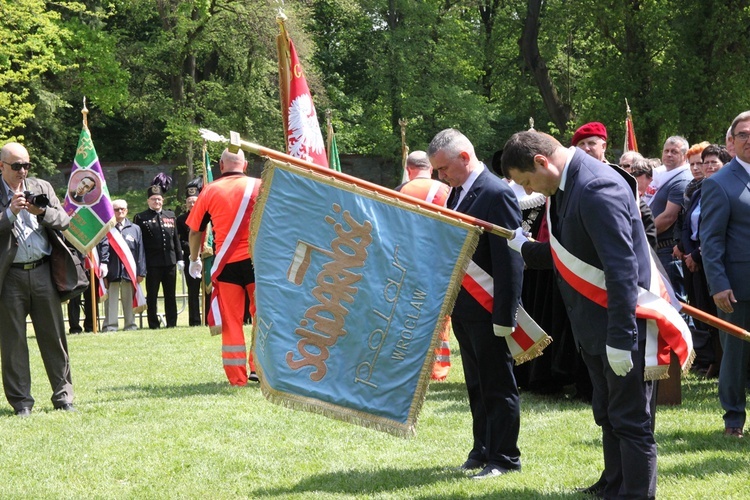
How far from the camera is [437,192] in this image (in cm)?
888

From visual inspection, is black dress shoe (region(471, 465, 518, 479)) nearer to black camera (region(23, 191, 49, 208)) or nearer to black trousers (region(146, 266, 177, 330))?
black camera (region(23, 191, 49, 208))

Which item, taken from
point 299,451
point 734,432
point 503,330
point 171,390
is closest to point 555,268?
point 503,330

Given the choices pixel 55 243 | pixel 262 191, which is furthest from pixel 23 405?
pixel 262 191

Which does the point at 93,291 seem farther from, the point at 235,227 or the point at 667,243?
the point at 667,243

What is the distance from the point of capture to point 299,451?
688 cm

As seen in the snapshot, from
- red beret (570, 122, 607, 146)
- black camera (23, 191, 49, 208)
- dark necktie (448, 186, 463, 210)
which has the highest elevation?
red beret (570, 122, 607, 146)

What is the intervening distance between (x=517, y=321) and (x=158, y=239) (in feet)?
41.5

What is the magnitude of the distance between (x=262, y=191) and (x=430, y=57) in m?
37.3

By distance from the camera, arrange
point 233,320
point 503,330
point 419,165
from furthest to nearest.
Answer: point 233,320, point 419,165, point 503,330

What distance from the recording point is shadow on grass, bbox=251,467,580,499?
555cm

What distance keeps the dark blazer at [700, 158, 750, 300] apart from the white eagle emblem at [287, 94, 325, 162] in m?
4.18

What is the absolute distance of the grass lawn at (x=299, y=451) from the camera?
581 centimetres

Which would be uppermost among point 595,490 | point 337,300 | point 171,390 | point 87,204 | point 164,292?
point 337,300

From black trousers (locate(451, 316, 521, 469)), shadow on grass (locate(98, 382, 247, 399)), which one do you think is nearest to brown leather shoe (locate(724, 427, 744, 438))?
black trousers (locate(451, 316, 521, 469))
